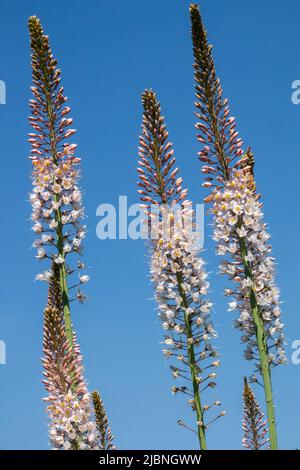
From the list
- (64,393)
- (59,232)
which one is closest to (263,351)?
(64,393)

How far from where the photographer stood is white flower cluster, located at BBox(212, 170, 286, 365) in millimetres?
16500

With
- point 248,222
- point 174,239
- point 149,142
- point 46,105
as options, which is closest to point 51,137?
point 46,105

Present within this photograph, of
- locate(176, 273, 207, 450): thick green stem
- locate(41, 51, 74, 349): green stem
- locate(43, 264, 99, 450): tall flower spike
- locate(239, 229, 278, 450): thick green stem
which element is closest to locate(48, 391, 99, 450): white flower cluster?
locate(43, 264, 99, 450): tall flower spike

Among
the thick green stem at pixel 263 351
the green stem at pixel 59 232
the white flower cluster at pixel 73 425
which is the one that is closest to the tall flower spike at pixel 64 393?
the white flower cluster at pixel 73 425

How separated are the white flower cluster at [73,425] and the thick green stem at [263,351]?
10.7 ft

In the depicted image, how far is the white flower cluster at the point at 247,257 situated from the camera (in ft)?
54.1

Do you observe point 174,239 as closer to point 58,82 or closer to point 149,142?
point 149,142

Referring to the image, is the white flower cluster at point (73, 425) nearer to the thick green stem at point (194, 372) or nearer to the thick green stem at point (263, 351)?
the thick green stem at point (194, 372)

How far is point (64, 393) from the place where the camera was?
1408 centimetres

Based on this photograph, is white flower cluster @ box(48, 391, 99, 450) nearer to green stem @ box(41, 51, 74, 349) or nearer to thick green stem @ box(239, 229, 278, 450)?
green stem @ box(41, 51, 74, 349)
